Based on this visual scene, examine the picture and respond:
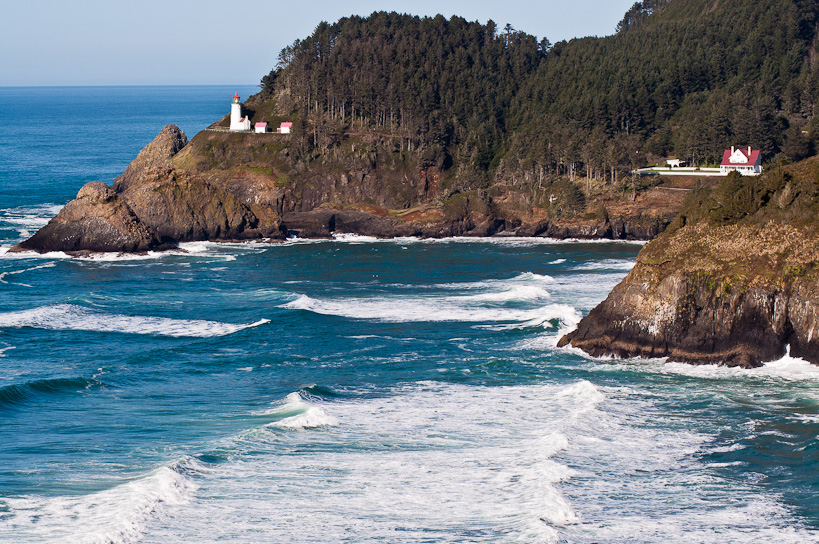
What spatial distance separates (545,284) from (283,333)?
2502 centimetres

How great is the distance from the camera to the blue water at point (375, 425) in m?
30.2

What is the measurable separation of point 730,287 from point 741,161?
63.9 meters

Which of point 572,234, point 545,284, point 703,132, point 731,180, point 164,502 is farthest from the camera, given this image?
point 703,132

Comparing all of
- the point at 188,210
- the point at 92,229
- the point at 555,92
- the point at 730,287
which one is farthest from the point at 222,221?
the point at 730,287

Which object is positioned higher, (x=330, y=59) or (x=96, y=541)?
(x=330, y=59)

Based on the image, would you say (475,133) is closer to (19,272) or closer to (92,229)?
(92,229)

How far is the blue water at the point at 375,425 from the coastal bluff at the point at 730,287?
63.1 inches

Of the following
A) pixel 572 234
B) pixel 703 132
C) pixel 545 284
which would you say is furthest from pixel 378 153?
pixel 545 284

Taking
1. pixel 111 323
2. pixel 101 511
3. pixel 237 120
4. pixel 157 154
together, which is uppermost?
pixel 237 120

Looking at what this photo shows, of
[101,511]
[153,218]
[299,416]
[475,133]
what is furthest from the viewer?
[475,133]

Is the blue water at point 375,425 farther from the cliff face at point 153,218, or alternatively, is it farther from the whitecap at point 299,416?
the cliff face at point 153,218

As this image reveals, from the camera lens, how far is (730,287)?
47.8 m

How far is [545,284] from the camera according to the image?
72875mm

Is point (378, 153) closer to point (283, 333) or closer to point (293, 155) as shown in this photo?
point (293, 155)
